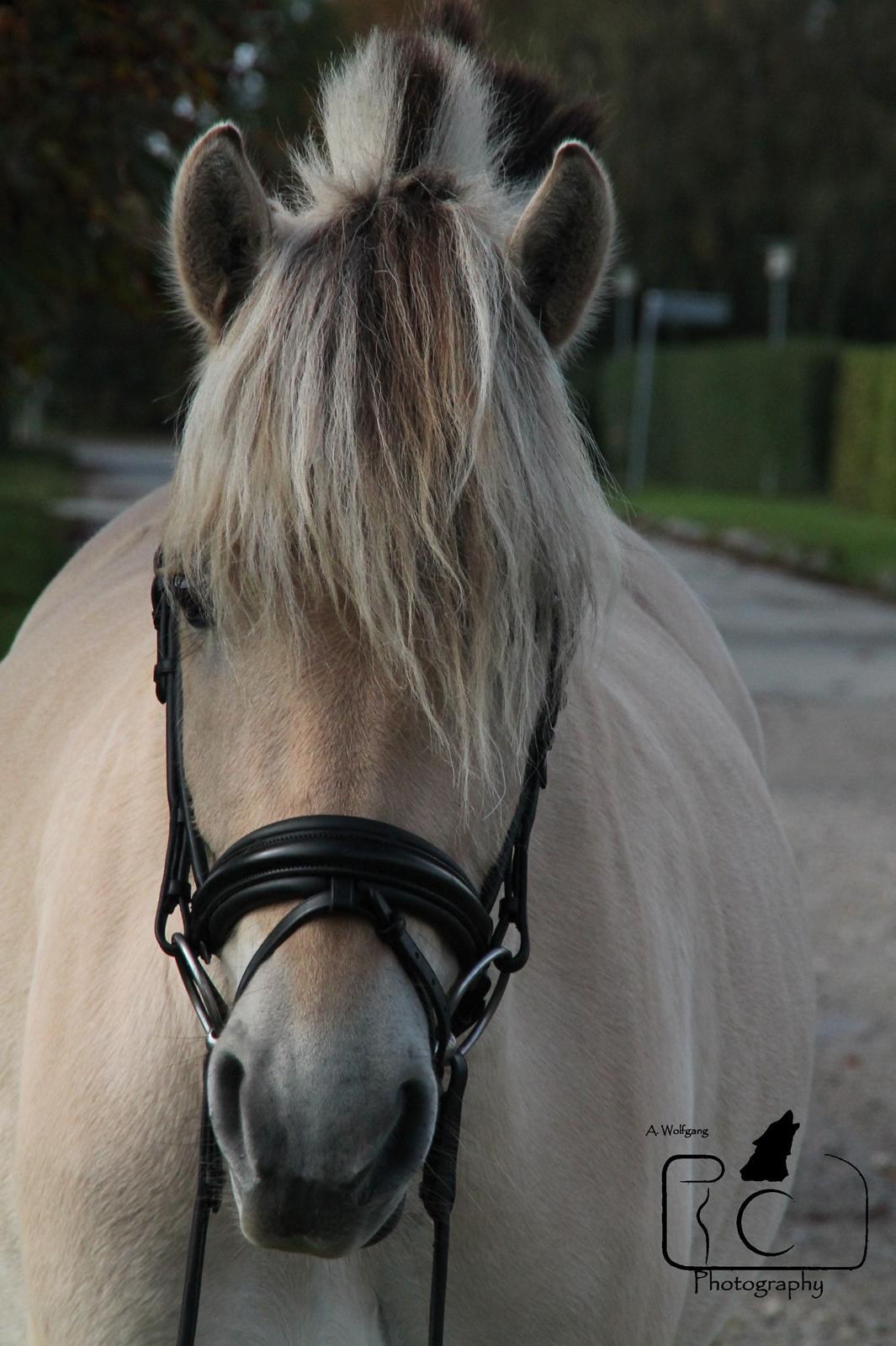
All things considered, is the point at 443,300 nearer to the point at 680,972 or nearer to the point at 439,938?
the point at 439,938

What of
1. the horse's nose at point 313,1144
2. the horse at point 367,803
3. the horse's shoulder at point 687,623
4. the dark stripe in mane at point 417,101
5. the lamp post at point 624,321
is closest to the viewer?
the horse's nose at point 313,1144

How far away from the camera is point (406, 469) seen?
163 cm

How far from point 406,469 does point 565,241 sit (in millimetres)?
407

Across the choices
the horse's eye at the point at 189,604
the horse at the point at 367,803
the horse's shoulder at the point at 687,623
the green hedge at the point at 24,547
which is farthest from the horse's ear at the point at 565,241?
the green hedge at the point at 24,547

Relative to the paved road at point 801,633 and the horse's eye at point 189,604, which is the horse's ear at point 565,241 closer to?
the horse's eye at point 189,604

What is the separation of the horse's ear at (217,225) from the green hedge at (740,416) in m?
28.4

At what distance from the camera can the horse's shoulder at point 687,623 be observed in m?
3.42

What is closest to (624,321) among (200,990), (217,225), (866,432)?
(866,432)

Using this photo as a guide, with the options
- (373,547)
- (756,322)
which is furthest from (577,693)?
(756,322)

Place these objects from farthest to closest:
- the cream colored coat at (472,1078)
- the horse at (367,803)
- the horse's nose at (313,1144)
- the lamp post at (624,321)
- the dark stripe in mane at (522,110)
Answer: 1. the lamp post at (624,321)
2. the dark stripe in mane at (522,110)
3. the cream colored coat at (472,1078)
4. the horse at (367,803)
5. the horse's nose at (313,1144)

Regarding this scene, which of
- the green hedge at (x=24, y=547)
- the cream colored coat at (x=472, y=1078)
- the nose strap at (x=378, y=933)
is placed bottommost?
the green hedge at (x=24, y=547)

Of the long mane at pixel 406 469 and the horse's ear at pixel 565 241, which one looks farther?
the horse's ear at pixel 565 241

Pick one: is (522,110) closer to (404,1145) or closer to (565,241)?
(565,241)

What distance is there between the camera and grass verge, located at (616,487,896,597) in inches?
672
